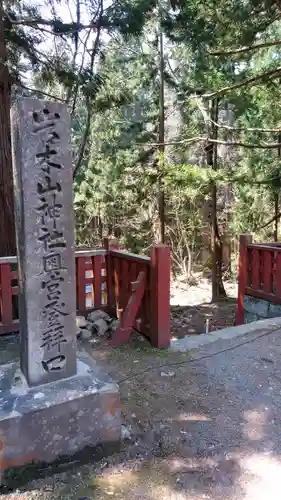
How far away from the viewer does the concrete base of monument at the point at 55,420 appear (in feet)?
5.49

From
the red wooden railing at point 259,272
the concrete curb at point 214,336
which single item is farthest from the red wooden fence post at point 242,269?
the concrete curb at point 214,336

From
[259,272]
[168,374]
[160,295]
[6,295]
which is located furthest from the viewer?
[259,272]

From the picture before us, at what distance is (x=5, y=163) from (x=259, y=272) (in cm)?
341

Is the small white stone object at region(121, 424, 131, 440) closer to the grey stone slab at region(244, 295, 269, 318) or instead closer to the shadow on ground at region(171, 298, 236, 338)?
the grey stone slab at region(244, 295, 269, 318)

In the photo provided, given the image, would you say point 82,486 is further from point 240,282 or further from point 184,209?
point 184,209

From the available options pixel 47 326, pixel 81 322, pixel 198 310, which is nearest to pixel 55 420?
pixel 47 326

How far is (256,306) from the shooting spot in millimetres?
5031

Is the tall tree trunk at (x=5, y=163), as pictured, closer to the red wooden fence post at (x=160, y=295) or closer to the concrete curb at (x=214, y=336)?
the red wooden fence post at (x=160, y=295)

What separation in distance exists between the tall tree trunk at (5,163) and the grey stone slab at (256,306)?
3185 millimetres

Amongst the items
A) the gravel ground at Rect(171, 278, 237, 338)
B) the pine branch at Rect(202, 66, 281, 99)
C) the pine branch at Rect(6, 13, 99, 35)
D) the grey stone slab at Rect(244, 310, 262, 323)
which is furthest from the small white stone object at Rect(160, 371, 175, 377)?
the pine branch at Rect(202, 66, 281, 99)

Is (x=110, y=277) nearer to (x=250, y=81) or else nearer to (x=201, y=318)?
(x=201, y=318)

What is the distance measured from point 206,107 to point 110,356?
6.53 metres

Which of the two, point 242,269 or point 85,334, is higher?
point 242,269

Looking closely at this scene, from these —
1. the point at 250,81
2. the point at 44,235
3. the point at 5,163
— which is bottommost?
the point at 44,235
